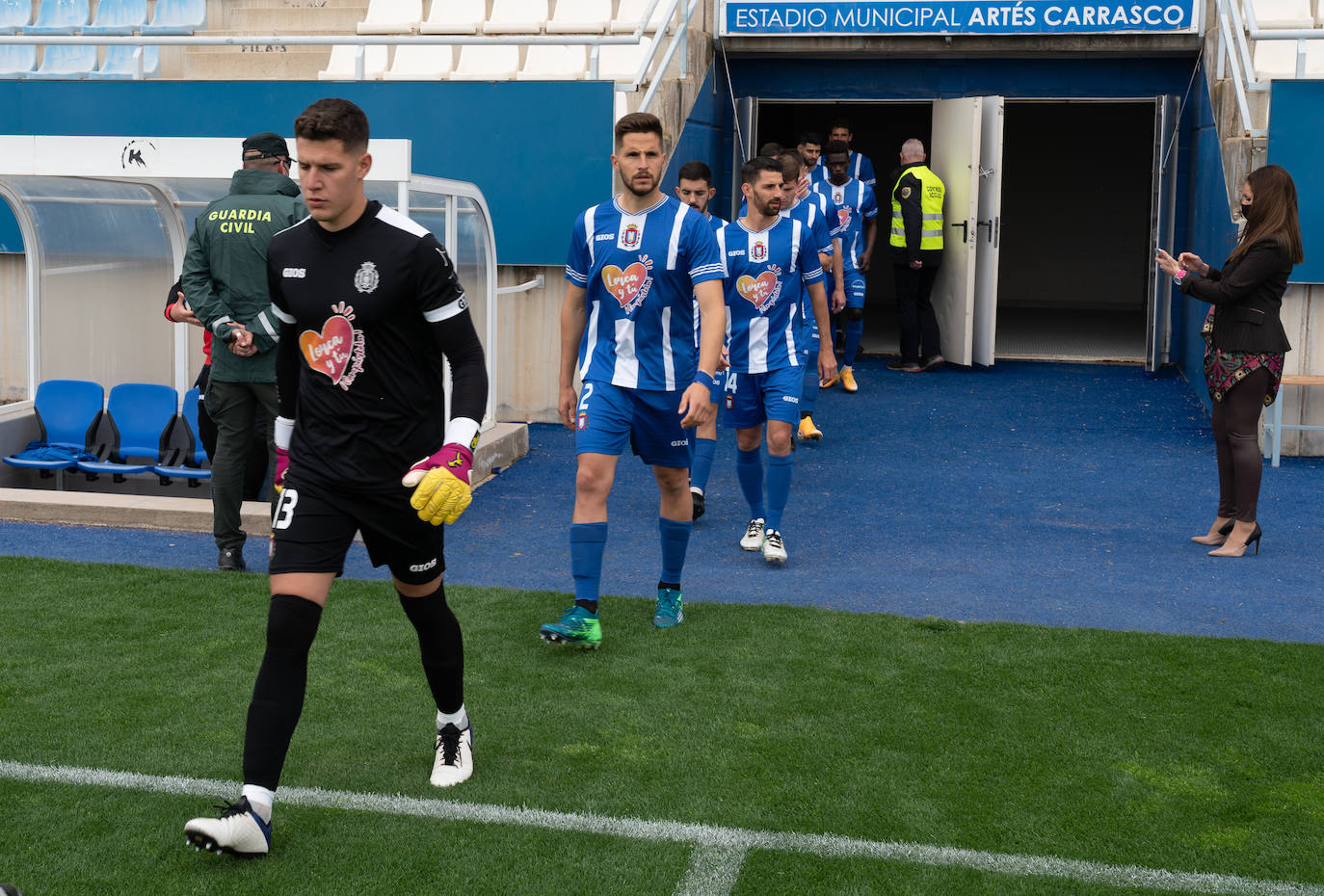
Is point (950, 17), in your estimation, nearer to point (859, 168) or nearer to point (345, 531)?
point (859, 168)

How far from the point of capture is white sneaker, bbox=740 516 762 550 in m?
7.27

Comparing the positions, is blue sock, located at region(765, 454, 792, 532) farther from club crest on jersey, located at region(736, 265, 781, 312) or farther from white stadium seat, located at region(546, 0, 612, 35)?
white stadium seat, located at region(546, 0, 612, 35)

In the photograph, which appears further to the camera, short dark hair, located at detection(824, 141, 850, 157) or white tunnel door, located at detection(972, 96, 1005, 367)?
white tunnel door, located at detection(972, 96, 1005, 367)

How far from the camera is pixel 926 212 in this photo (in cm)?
1304

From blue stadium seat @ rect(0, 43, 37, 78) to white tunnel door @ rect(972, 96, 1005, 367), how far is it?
30.9 feet

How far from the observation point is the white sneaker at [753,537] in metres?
7.27

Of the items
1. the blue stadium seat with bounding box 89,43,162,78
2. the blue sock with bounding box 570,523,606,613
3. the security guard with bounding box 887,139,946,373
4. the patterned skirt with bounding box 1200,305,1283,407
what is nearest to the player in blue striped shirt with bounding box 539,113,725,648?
the blue sock with bounding box 570,523,606,613

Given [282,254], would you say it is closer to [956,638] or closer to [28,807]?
[28,807]

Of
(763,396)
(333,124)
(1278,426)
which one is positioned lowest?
(1278,426)

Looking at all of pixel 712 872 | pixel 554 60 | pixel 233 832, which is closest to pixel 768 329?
pixel 712 872

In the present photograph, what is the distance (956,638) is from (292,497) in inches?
114

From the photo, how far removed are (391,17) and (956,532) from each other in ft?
29.8

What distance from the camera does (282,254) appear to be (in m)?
3.80

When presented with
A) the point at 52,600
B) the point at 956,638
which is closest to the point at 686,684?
the point at 956,638
